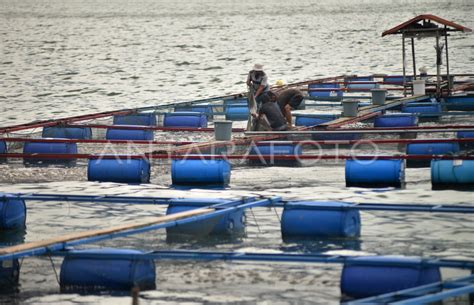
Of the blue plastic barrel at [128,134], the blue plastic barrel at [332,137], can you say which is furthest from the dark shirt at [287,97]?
the blue plastic barrel at [128,134]

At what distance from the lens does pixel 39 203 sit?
24.4 m

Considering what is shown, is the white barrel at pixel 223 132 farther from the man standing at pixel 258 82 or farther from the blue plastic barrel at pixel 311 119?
the blue plastic barrel at pixel 311 119

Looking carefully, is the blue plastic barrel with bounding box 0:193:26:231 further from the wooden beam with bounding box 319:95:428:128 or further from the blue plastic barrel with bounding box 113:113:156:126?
the blue plastic barrel with bounding box 113:113:156:126

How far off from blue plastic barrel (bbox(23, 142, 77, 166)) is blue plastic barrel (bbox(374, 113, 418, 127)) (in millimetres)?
8588

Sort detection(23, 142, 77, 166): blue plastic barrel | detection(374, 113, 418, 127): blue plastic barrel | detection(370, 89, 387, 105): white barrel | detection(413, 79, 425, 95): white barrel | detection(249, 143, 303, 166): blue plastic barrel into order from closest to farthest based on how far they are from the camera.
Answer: detection(249, 143, 303, 166): blue plastic barrel, detection(23, 142, 77, 166): blue plastic barrel, detection(374, 113, 418, 127): blue plastic barrel, detection(370, 89, 387, 105): white barrel, detection(413, 79, 425, 95): white barrel

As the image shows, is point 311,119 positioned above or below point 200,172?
above

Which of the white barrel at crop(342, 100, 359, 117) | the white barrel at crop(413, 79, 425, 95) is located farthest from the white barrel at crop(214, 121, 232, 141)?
the white barrel at crop(413, 79, 425, 95)

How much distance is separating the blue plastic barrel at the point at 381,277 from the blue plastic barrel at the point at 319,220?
3507mm

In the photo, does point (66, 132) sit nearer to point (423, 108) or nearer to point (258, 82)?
point (258, 82)

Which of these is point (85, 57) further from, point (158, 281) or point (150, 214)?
point (158, 281)

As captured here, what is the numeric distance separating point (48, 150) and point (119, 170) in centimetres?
432

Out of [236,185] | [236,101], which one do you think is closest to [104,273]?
[236,185]

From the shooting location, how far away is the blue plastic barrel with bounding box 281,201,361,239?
62.6 feet

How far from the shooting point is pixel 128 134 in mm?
32781
